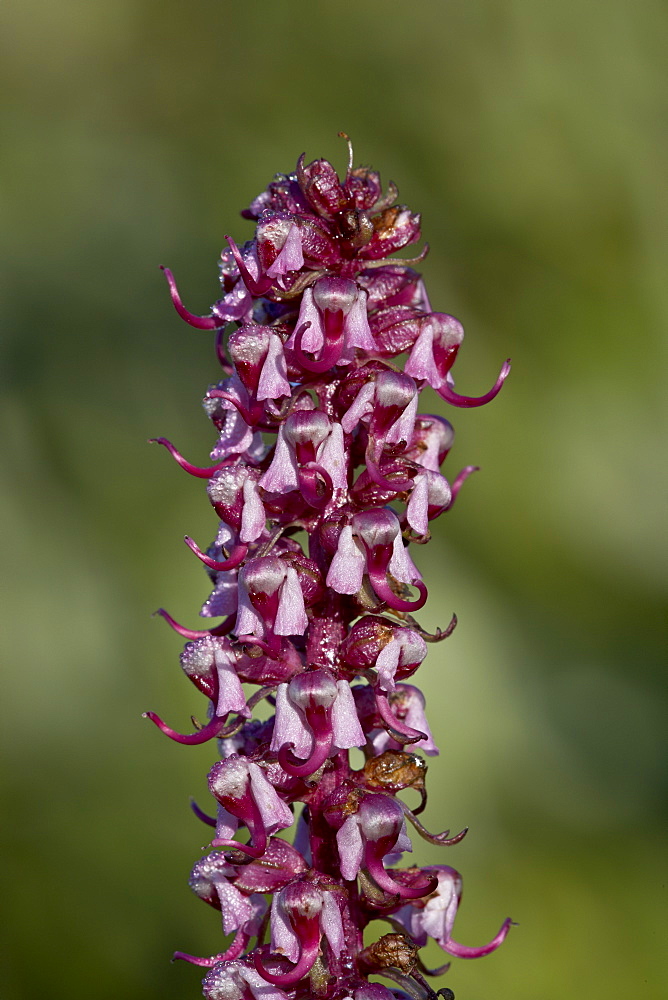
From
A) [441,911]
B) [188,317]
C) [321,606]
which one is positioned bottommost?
[441,911]

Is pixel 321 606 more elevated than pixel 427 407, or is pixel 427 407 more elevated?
pixel 427 407

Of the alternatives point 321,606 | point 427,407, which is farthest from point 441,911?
point 427,407

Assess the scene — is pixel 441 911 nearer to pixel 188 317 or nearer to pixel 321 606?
pixel 321 606

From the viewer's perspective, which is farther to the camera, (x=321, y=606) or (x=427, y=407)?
(x=427, y=407)

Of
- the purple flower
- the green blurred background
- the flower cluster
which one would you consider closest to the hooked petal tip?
the flower cluster

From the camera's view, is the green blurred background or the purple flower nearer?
the purple flower

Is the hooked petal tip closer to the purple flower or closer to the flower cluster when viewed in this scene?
the flower cluster

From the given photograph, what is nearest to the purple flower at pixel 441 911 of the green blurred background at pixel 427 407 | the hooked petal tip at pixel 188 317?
the hooked petal tip at pixel 188 317
